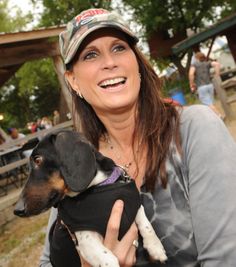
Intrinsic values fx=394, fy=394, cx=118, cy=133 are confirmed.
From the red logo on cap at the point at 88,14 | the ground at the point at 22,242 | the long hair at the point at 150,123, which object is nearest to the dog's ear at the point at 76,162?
the long hair at the point at 150,123

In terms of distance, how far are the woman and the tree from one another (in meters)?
30.5

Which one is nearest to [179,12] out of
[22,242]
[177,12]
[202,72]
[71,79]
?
[177,12]

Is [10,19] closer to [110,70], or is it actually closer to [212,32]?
[212,32]

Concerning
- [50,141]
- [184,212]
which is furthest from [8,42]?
[184,212]

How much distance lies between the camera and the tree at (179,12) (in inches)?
1259

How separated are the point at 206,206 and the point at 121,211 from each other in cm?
56

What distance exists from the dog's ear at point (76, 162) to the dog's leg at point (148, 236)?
1.13ft

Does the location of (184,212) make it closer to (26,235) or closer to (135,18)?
(26,235)

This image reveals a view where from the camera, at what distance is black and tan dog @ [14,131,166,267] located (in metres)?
2.13

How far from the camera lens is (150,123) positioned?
89.7 inches

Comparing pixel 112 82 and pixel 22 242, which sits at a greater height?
pixel 112 82

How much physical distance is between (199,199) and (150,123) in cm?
65

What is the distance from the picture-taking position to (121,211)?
2.13 metres

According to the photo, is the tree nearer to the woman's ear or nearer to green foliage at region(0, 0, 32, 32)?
green foliage at region(0, 0, 32, 32)
